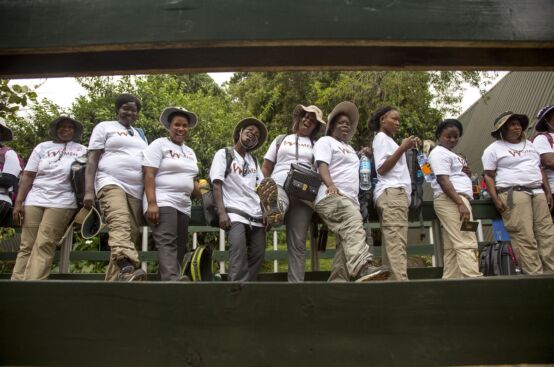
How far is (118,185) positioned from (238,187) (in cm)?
97

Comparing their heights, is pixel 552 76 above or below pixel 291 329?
above

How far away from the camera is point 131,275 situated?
11.2ft

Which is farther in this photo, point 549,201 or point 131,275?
point 549,201

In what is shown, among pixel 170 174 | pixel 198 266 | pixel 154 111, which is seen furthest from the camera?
pixel 154 111

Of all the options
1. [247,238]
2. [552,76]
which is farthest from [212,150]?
[552,76]

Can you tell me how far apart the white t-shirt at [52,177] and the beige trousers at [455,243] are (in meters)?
3.33

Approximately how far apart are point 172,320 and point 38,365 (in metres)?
0.48

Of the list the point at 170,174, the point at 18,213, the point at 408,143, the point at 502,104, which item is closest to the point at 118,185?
the point at 170,174

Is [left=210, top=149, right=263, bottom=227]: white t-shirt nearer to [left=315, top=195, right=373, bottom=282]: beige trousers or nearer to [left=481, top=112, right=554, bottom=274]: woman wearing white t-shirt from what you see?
[left=315, top=195, right=373, bottom=282]: beige trousers
